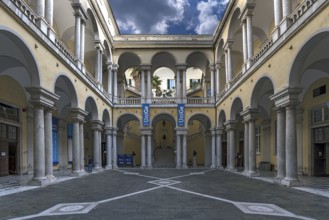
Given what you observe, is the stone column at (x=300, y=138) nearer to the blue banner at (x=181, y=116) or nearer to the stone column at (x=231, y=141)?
the stone column at (x=231, y=141)

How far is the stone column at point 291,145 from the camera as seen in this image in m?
14.1

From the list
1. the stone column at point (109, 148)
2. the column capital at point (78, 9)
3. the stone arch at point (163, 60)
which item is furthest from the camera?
the stone arch at point (163, 60)


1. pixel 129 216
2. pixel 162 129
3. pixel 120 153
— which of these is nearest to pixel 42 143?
pixel 129 216

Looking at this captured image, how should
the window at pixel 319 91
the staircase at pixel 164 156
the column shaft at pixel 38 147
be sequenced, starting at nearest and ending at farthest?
the column shaft at pixel 38 147 → the window at pixel 319 91 → the staircase at pixel 164 156

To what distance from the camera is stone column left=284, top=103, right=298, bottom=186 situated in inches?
555

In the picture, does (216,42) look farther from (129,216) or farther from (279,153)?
(129,216)

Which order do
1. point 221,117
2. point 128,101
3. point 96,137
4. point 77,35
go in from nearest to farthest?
point 77,35
point 96,137
point 221,117
point 128,101

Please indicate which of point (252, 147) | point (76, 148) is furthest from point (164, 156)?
point (252, 147)

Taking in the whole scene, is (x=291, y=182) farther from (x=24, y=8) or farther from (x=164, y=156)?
(x=164, y=156)

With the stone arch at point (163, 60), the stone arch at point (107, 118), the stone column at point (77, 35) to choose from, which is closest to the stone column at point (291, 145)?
the stone column at point (77, 35)

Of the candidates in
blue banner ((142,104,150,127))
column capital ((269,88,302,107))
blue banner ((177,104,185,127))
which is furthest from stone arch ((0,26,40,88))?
blue banner ((177,104,185,127))

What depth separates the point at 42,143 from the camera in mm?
14508

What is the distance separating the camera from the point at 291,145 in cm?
1421

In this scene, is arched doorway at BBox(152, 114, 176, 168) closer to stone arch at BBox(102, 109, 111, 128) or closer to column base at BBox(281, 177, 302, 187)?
stone arch at BBox(102, 109, 111, 128)
